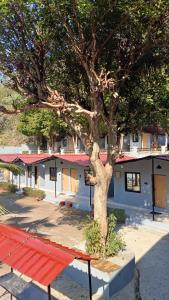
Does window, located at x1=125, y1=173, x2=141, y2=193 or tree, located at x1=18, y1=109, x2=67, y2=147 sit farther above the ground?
tree, located at x1=18, y1=109, x2=67, y2=147

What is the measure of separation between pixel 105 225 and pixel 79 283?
8.38 feet

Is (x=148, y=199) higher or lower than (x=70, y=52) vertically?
lower

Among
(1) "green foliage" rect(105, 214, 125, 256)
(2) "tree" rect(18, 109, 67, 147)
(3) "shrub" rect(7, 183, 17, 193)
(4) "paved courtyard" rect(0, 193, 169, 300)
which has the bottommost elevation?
(4) "paved courtyard" rect(0, 193, 169, 300)

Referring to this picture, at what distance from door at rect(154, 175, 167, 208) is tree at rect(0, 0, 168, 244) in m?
9.09

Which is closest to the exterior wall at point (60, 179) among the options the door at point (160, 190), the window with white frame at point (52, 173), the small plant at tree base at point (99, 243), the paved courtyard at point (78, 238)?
the window with white frame at point (52, 173)

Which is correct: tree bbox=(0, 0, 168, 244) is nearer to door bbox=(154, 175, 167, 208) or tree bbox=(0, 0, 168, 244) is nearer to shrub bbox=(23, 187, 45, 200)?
door bbox=(154, 175, 167, 208)

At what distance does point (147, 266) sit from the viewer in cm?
1434

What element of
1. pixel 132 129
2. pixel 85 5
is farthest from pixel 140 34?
pixel 132 129

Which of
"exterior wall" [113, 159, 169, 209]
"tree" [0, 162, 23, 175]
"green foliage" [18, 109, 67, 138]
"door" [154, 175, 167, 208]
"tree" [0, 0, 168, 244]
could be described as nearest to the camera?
"tree" [0, 0, 168, 244]

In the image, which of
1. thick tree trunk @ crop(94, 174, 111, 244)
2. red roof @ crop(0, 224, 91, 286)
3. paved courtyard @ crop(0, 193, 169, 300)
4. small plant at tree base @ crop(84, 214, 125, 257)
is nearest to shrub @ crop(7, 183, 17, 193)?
paved courtyard @ crop(0, 193, 169, 300)

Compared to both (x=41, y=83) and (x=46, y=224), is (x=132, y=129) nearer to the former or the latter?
(x=41, y=83)

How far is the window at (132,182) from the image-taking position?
83.6 ft

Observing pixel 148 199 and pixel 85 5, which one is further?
pixel 148 199

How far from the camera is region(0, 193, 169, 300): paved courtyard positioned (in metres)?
12.1
